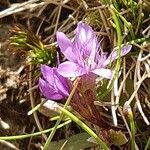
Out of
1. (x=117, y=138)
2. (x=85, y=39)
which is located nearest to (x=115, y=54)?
(x=85, y=39)

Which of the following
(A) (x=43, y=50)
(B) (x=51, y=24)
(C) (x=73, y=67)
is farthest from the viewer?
(B) (x=51, y=24)

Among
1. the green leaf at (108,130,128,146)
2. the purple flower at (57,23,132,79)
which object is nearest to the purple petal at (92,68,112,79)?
the purple flower at (57,23,132,79)

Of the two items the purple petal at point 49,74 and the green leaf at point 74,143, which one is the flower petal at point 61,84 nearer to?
the purple petal at point 49,74

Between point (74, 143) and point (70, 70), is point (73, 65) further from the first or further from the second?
point (74, 143)

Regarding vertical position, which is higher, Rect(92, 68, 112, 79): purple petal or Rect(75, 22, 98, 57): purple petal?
Rect(75, 22, 98, 57): purple petal

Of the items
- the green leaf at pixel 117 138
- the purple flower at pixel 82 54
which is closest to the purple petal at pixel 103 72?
the purple flower at pixel 82 54

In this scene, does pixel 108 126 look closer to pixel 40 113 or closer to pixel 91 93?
pixel 91 93

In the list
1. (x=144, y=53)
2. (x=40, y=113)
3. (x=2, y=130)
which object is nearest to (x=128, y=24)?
(x=144, y=53)

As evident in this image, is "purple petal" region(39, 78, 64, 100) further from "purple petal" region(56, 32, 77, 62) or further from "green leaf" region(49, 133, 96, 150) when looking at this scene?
"green leaf" region(49, 133, 96, 150)
